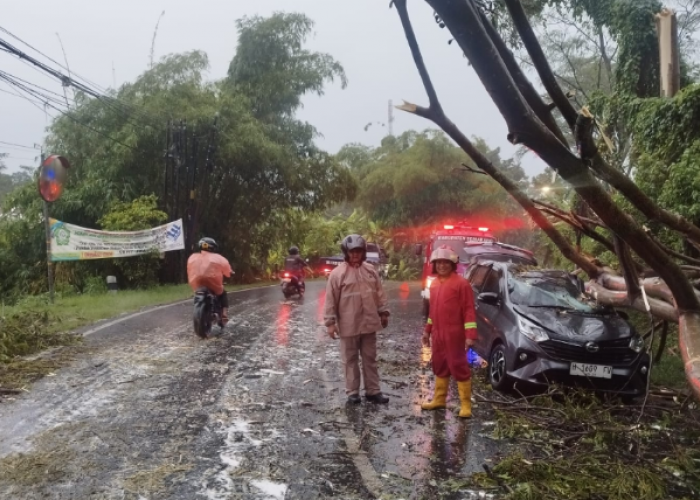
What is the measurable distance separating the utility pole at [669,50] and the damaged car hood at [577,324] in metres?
6.25

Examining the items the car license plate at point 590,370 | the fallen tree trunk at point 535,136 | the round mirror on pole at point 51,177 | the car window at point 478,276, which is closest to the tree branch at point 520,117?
the fallen tree trunk at point 535,136

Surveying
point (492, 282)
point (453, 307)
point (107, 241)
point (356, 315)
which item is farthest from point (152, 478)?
point (107, 241)

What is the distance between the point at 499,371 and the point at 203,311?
496cm

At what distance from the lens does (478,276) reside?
993 centimetres

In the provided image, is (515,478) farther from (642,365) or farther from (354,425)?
(642,365)

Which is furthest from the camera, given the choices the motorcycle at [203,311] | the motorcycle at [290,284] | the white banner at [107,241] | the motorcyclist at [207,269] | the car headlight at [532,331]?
the motorcycle at [290,284]

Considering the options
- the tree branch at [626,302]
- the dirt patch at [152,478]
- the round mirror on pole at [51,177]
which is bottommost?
the dirt patch at [152,478]

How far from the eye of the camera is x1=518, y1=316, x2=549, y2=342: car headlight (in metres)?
6.87

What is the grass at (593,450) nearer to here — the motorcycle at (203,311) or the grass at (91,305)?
the motorcycle at (203,311)

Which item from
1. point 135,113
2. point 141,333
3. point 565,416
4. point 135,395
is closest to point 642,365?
point 565,416

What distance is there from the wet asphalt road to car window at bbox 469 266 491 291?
168 cm

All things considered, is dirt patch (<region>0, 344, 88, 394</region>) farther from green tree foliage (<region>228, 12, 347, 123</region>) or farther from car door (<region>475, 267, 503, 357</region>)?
green tree foliage (<region>228, 12, 347, 123</region>)

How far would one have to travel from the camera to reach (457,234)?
15188 millimetres

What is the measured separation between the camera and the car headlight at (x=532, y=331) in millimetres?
6871
